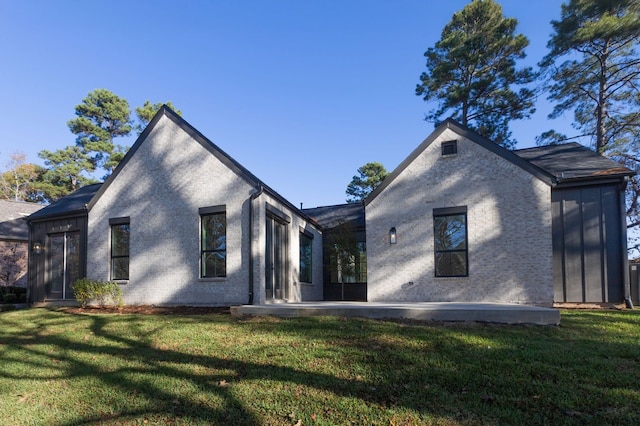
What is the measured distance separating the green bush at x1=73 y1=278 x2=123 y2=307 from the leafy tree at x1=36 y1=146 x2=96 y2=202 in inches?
971

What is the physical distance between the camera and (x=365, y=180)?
1266 inches

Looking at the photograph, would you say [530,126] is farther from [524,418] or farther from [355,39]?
[524,418]

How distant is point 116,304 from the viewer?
482 inches

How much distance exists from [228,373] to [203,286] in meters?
6.79

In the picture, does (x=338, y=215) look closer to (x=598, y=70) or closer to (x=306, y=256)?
(x=306, y=256)

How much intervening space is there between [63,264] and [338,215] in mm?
10595

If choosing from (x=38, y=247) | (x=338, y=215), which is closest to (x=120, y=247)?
(x=38, y=247)

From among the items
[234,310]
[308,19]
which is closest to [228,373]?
[234,310]

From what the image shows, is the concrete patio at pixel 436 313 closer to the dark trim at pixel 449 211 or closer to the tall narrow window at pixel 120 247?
the dark trim at pixel 449 211

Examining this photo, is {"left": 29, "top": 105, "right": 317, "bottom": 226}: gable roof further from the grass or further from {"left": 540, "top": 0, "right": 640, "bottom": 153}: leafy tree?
{"left": 540, "top": 0, "right": 640, "bottom": 153}: leafy tree

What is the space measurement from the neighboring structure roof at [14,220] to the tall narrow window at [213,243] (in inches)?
525

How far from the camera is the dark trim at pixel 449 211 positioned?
36.7ft

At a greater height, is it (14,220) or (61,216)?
Result: (14,220)

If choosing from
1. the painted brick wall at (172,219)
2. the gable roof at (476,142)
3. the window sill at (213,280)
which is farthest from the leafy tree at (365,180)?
the window sill at (213,280)
